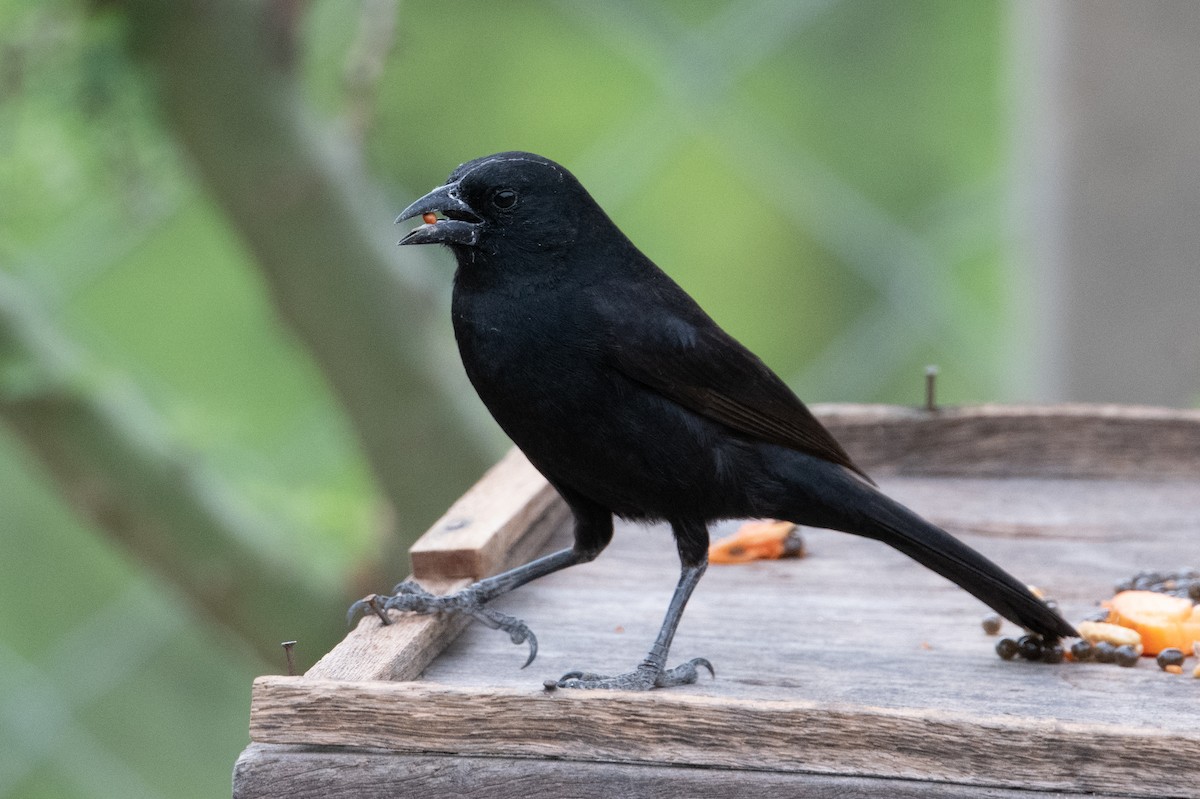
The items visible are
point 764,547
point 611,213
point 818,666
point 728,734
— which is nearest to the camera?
point 728,734

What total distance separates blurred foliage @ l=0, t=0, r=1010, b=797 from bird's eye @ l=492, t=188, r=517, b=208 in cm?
394

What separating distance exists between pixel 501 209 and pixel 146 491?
318 cm

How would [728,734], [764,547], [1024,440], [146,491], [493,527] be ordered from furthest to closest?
[146,491] → [1024,440] → [764,547] → [493,527] → [728,734]

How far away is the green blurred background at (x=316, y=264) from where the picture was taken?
536 cm

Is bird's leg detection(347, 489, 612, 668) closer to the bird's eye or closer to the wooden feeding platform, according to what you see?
the wooden feeding platform

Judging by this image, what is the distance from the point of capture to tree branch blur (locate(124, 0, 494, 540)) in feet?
17.4

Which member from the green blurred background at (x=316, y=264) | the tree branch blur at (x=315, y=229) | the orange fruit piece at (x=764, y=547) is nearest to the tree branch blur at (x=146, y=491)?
the green blurred background at (x=316, y=264)

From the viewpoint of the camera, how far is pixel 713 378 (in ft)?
8.97

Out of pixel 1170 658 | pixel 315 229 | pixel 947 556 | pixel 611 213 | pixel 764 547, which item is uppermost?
pixel 315 229

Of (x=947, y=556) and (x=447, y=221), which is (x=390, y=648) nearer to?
(x=447, y=221)

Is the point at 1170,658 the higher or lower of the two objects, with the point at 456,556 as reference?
lower

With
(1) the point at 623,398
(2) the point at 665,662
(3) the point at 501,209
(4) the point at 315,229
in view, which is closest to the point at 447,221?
(3) the point at 501,209

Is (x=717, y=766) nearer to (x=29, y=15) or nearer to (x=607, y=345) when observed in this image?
(x=607, y=345)

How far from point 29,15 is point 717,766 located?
13.9ft
